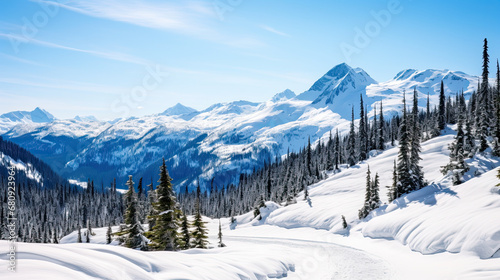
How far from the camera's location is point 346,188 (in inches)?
2630

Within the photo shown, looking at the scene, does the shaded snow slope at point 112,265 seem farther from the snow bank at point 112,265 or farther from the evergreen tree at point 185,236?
the evergreen tree at point 185,236

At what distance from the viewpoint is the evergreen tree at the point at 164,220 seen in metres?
28.1

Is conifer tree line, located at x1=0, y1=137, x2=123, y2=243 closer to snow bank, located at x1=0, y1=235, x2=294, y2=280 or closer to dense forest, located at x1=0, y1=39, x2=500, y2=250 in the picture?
dense forest, located at x1=0, y1=39, x2=500, y2=250

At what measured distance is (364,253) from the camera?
2958 cm

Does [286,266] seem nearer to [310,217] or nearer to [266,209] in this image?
[310,217]

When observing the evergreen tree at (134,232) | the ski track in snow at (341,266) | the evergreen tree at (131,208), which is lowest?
the ski track in snow at (341,266)

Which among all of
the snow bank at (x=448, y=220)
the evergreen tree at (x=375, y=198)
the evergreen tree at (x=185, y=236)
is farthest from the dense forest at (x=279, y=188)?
the snow bank at (x=448, y=220)

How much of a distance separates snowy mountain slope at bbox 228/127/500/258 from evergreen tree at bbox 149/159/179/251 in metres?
21.7

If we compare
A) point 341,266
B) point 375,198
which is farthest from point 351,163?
point 341,266

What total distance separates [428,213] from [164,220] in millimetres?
25844

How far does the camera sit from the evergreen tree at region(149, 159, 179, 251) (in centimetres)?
2806

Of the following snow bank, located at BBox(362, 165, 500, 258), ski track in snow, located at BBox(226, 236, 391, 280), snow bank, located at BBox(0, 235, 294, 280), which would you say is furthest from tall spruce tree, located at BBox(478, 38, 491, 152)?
snow bank, located at BBox(0, 235, 294, 280)

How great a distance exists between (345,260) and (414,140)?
99.7 feet

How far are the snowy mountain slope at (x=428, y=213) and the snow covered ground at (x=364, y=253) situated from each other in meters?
0.09
